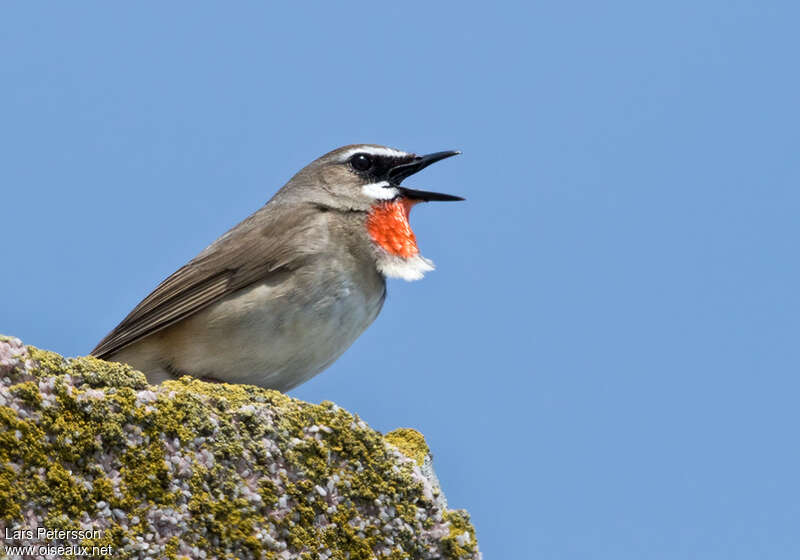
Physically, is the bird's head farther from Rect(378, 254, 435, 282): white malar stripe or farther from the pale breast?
the pale breast

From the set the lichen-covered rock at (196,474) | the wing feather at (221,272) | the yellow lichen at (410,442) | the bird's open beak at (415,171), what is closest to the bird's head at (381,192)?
the bird's open beak at (415,171)

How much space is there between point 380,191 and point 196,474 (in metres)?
3.92

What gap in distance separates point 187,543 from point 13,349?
3.95 feet

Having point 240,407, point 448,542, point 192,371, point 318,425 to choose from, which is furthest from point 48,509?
point 192,371

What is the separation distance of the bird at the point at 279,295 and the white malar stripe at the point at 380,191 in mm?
11

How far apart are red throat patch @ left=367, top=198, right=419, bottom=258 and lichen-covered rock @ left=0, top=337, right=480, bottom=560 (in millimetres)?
2485

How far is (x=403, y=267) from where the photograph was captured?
25.5ft

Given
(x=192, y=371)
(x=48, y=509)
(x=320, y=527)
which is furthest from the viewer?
(x=192, y=371)

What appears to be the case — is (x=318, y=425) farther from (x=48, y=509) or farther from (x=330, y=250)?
(x=330, y=250)

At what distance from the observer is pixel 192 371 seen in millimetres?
7199

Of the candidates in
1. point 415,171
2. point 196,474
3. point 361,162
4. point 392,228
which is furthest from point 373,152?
point 196,474

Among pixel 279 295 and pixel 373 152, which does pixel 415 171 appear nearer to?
pixel 373 152

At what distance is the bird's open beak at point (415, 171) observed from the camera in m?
8.35

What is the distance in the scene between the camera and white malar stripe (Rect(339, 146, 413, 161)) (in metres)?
8.64
